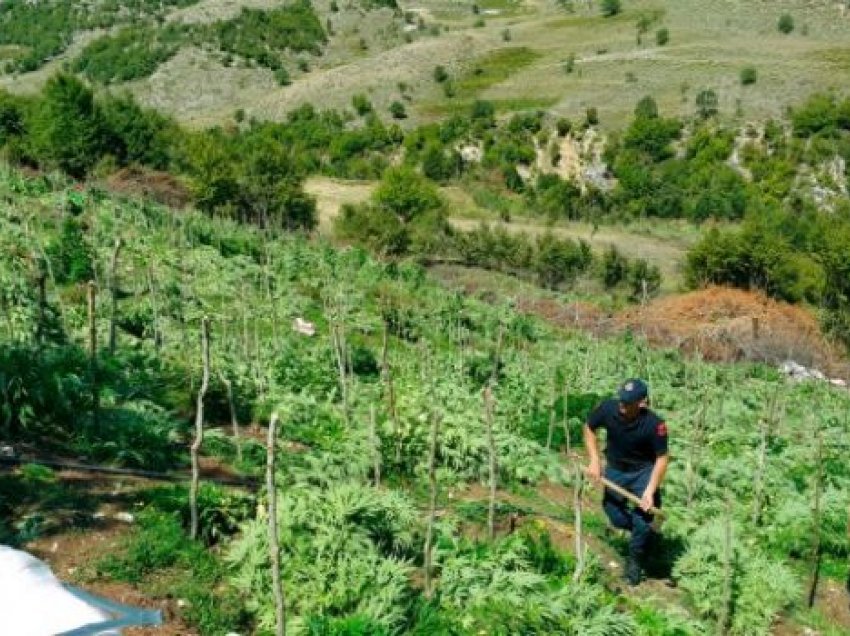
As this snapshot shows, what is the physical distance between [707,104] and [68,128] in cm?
4492

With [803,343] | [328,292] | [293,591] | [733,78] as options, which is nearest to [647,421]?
[293,591]

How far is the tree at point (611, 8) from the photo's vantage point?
108 metres

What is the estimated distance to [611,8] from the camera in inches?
4242

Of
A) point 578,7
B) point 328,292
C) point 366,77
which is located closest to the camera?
point 328,292

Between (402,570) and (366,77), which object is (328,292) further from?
(366,77)

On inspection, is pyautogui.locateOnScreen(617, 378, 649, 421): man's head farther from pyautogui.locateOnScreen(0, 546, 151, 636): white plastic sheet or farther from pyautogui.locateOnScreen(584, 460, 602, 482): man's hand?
pyautogui.locateOnScreen(0, 546, 151, 636): white plastic sheet

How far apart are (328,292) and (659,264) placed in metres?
27.4

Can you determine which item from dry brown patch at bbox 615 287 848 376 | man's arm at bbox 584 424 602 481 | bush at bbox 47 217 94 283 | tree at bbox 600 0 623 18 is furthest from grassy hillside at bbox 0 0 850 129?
man's arm at bbox 584 424 602 481

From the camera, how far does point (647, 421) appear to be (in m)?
6.32

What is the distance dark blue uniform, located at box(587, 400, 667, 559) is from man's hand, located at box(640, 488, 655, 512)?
17 centimetres

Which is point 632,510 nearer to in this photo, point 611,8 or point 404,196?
point 404,196

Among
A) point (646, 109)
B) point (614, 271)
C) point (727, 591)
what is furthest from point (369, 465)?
point (646, 109)

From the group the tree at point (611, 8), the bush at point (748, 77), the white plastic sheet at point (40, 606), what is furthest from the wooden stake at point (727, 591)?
the tree at point (611, 8)

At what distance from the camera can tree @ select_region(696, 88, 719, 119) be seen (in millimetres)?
64875
